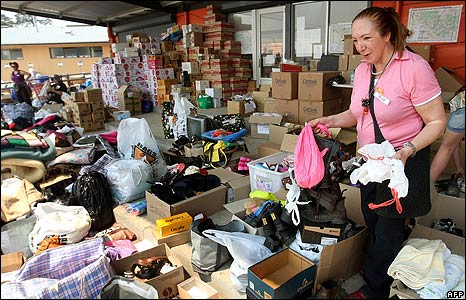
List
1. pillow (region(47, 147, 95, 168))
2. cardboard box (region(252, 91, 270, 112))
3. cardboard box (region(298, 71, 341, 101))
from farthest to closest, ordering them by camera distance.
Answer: cardboard box (region(252, 91, 270, 112))
cardboard box (region(298, 71, 341, 101))
pillow (region(47, 147, 95, 168))

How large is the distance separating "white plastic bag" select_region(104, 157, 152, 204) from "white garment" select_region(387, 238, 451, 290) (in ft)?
6.14

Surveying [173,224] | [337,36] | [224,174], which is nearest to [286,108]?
[224,174]

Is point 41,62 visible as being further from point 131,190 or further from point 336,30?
point 336,30

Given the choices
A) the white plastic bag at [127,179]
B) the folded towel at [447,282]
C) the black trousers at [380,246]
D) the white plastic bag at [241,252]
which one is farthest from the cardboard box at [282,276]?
the white plastic bag at [127,179]

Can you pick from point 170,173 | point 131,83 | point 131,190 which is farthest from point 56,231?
point 131,83

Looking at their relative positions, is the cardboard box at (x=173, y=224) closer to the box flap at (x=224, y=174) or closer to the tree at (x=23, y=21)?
the box flap at (x=224, y=174)

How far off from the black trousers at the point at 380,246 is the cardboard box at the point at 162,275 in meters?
0.91

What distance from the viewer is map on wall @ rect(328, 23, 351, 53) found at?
4.62 metres

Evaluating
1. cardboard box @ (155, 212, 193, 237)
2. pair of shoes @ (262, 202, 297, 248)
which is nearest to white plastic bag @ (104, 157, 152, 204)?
cardboard box @ (155, 212, 193, 237)

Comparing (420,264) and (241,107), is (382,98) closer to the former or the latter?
(420,264)

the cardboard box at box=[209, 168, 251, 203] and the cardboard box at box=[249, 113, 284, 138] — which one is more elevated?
the cardboard box at box=[249, 113, 284, 138]

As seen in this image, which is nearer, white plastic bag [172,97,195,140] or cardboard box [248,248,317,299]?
cardboard box [248,248,317,299]

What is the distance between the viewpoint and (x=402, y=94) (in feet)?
3.88

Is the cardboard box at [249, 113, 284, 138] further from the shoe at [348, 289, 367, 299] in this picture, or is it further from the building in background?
the shoe at [348, 289, 367, 299]
